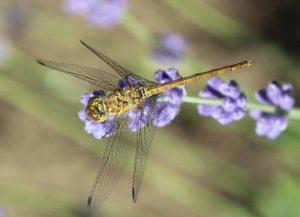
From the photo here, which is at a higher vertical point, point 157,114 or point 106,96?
point 106,96

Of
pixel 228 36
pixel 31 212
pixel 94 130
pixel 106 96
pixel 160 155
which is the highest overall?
pixel 228 36

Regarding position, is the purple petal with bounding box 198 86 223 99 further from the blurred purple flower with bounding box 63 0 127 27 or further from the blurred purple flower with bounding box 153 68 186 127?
the blurred purple flower with bounding box 63 0 127 27

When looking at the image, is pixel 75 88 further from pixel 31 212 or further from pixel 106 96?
pixel 106 96

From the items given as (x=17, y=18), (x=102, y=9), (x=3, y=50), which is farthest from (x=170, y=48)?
(x=17, y=18)

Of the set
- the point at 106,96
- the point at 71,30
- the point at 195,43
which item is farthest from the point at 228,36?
the point at 106,96

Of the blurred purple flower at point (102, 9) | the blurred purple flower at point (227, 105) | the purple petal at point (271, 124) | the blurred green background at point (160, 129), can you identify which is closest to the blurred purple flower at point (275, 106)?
the purple petal at point (271, 124)

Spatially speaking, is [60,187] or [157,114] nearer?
[157,114]

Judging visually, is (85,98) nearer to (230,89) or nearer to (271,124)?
(230,89)

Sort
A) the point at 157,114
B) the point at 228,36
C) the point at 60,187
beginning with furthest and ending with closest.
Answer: the point at 60,187 < the point at 228,36 < the point at 157,114
